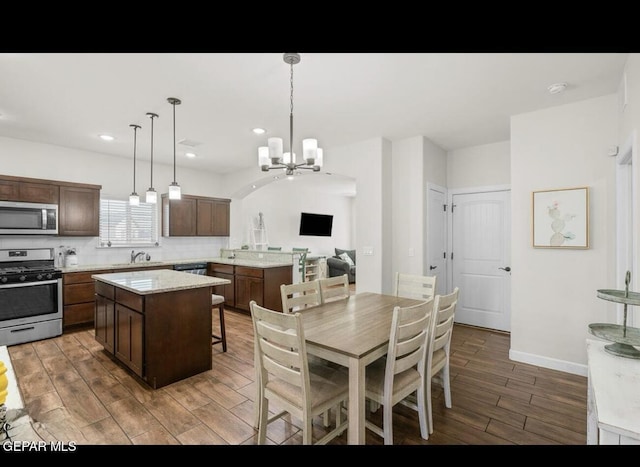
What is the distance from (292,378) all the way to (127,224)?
4976 millimetres

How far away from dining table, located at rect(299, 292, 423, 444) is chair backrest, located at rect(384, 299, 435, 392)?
0.26 feet

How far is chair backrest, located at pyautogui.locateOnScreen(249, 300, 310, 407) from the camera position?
1605 millimetres

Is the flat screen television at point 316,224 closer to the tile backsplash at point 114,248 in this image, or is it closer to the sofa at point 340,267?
the sofa at point 340,267

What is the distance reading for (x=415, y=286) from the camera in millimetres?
3160

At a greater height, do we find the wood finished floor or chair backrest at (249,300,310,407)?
chair backrest at (249,300,310,407)

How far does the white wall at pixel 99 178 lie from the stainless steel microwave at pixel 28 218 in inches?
13.0

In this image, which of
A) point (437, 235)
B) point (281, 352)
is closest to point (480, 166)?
point (437, 235)

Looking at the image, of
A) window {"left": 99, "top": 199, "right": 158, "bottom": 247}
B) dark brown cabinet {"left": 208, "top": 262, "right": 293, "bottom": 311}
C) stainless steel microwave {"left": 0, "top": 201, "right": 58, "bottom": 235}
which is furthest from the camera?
window {"left": 99, "top": 199, "right": 158, "bottom": 247}

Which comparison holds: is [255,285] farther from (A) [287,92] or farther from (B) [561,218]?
(B) [561,218]

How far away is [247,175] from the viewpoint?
6008 mm

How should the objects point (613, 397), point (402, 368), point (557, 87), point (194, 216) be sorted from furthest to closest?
point (194, 216)
point (557, 87)
point (402, 368)
point (613, 397)

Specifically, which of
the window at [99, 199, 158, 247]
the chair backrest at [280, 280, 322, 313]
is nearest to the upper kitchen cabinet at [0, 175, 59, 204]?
the window at [99, 199, 158, 247]

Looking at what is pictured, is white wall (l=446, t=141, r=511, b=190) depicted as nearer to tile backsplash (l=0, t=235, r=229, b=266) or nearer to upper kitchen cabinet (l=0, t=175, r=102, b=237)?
tile backsplash (l=0, t=235, r=229, b=266)
